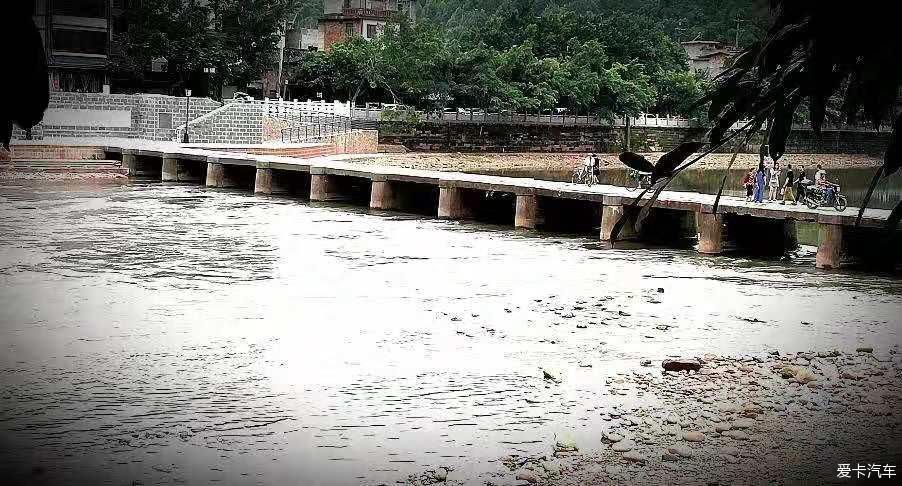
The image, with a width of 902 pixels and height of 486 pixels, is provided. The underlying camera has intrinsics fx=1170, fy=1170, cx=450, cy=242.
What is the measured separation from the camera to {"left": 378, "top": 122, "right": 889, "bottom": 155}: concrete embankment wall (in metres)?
57.0

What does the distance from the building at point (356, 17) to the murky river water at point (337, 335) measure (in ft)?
179

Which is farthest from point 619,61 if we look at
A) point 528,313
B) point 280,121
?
point 528,313

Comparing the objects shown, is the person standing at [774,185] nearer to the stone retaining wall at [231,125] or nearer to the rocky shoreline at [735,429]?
the rocky shoreline at [735,429]

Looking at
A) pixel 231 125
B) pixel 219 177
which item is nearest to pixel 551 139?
pixel 231 125

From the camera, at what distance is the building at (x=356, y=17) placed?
7912cm

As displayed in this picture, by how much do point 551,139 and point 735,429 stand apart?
181 ft

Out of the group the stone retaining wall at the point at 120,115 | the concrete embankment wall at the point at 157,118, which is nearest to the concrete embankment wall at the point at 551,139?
the concrete embankment wall at the point at 157,118

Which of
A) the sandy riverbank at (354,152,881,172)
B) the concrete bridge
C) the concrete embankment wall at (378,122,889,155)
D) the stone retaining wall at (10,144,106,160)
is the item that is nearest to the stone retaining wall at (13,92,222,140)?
the stone retaining wall at (10,144,106,160)

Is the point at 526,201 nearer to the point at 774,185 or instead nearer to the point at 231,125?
the point at 774,185

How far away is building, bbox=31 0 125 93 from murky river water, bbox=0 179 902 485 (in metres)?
19.2

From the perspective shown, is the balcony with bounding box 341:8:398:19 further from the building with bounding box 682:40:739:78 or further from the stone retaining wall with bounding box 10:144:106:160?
the stone retaining wall with bounding box 10:144:106:160

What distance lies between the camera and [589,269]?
805 inches

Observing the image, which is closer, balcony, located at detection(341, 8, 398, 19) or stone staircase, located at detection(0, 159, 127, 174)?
stone staircase, located at detection(0, 159, 127, 174)

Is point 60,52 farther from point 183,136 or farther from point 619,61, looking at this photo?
point 619,61
